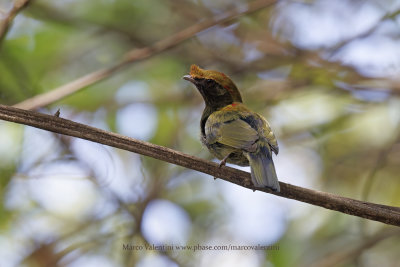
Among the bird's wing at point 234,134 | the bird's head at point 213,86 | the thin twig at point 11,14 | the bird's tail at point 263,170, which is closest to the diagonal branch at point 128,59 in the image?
the bird's head at point 213,86

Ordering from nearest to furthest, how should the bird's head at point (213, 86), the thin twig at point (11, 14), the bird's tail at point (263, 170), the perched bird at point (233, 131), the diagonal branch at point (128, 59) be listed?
the bird's tail at point (263, 170) < the perched bird at point (233, 131) < the thin twig at point (11, 14) < the diagonal branch at point (128, 59) < the bird's head at point (213, 86)

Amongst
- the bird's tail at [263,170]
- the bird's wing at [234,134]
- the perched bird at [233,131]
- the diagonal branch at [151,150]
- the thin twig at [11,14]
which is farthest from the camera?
the thin twig at [11,14]

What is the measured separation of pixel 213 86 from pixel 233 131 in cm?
91

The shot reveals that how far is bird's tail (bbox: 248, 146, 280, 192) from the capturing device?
9.98 ft

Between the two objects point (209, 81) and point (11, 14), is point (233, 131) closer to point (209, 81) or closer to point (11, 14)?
point (209, 81)

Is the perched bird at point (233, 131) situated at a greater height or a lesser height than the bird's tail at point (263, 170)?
greater

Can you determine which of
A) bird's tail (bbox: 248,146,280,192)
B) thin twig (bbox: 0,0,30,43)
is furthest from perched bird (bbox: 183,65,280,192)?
thin twig (bbox: 0,0,30,43)

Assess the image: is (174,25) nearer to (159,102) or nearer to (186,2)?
(186,2)

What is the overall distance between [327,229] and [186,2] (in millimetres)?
3158

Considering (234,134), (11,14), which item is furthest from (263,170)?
(11,14)

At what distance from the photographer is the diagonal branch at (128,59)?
4098 millimetres

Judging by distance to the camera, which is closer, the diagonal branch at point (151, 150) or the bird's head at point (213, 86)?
the diagonal branch at point (151, 150)

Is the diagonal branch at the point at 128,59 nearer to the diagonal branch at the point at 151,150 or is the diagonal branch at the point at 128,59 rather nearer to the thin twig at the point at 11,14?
the thin twig at the point at 11,14

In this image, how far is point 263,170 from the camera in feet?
10.6
